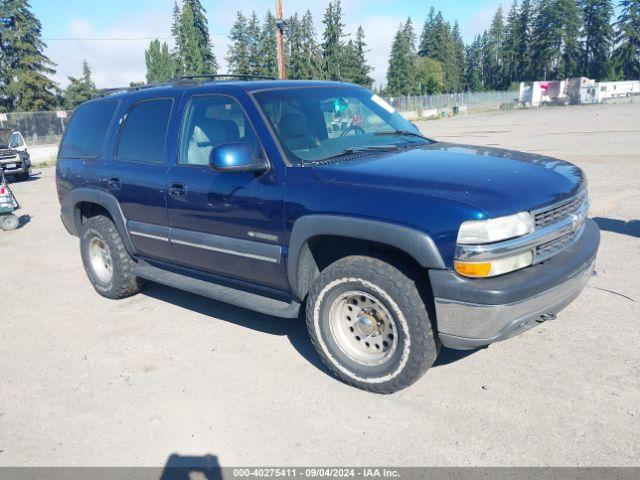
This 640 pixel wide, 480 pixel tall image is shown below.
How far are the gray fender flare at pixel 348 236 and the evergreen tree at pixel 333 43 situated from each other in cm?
6517

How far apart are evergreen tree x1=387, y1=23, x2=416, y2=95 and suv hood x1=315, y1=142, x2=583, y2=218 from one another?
91673 mm

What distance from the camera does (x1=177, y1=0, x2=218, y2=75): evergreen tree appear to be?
209 feet

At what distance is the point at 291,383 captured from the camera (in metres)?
3.85

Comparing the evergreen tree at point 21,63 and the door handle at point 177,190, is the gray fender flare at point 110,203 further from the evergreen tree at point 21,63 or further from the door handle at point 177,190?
the evergreen tree at point 21,63

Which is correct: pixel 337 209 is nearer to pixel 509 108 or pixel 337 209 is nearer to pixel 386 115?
pixel 386 115

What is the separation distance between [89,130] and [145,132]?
1.18 metres

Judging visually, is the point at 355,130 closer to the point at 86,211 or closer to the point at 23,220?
the point at 86,211

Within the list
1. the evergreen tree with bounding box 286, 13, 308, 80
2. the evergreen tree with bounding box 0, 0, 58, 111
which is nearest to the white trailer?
the evergreen tree with bounding box 286, 13, 308, 80

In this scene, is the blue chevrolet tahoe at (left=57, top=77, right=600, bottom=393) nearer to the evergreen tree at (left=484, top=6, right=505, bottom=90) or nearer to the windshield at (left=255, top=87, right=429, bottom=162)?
the windshield at (left=255, top=87, right=429, bottom=162)

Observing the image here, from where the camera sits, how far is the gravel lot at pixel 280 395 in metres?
3.08

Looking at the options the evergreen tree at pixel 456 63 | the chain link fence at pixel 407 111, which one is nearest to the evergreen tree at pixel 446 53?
the evergreen tree at pixel 456 63

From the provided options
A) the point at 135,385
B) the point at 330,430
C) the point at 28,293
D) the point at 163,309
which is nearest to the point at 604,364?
the point at 330,430

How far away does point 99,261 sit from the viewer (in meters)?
5.85

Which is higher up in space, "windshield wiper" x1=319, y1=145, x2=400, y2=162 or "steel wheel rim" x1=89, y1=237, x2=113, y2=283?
"windshield wiper" x1=319, y1=145, x2=400, y2=162
